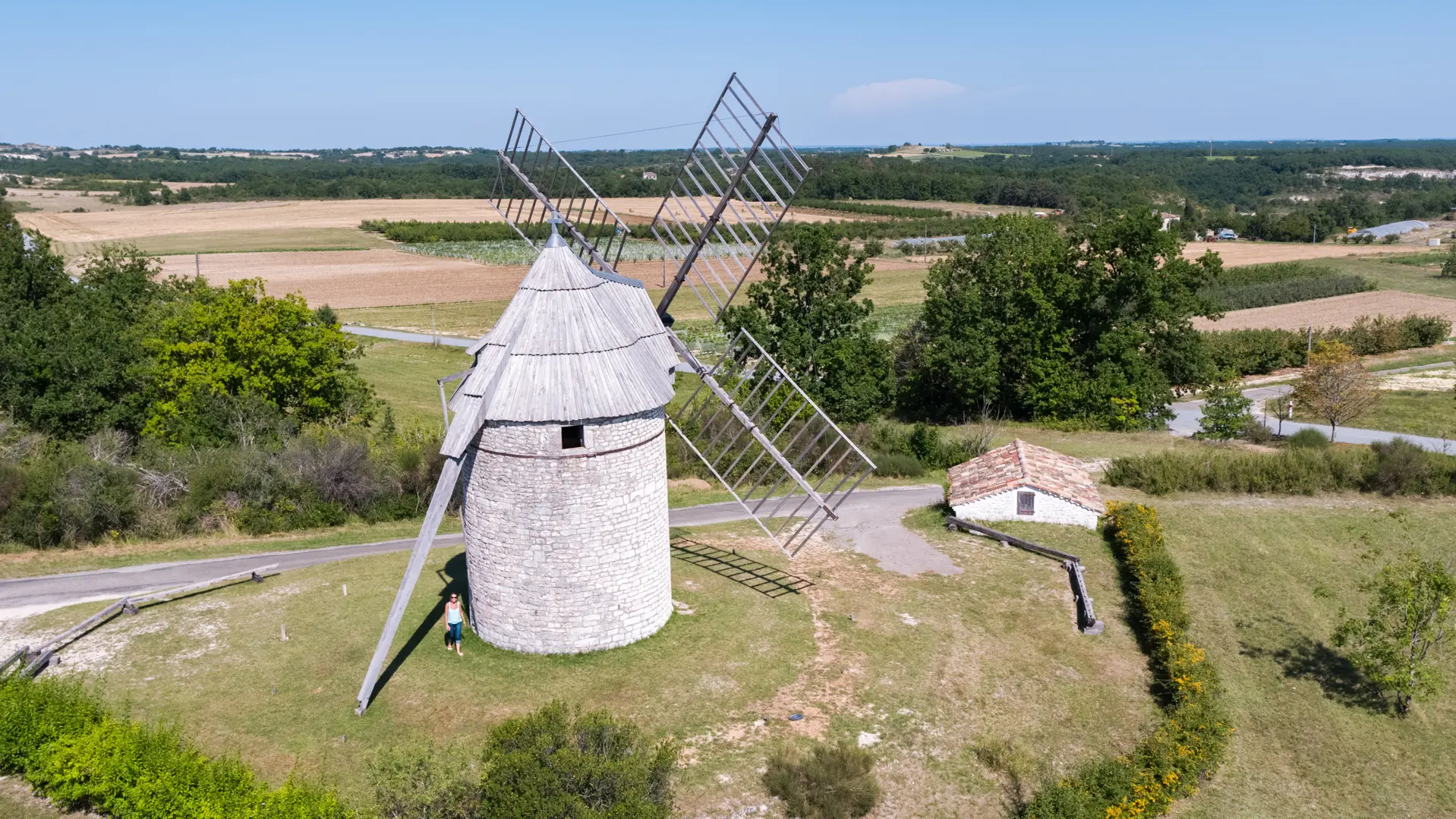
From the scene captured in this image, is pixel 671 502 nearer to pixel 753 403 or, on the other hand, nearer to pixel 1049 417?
pixel 753 403

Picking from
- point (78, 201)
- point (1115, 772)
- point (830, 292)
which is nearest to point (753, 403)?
point (830, 292)

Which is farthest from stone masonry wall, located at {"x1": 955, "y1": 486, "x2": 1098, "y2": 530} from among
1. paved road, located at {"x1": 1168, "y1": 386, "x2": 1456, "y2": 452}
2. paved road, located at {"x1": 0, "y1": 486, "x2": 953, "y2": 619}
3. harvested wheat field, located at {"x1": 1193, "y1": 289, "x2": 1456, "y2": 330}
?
harvested wheat field, located at {"x1": 1193, "y1": 289, "x2": 1456, "y2": 330}

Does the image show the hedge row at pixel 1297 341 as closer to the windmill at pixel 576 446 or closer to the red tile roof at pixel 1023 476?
the red tile roof at pixel 1023 476

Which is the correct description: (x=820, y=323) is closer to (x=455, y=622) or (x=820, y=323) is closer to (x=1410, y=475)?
(x=1410, y=475)

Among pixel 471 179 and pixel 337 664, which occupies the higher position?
pixel 471 179

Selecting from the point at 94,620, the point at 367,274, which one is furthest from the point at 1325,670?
the point at 367,274

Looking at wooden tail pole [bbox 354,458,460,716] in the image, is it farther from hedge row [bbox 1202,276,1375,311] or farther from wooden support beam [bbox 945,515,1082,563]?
hedge row [bbox 1202,276,1375,311]

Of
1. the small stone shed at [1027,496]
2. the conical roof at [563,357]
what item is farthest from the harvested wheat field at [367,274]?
the conical roof at [563,357]
